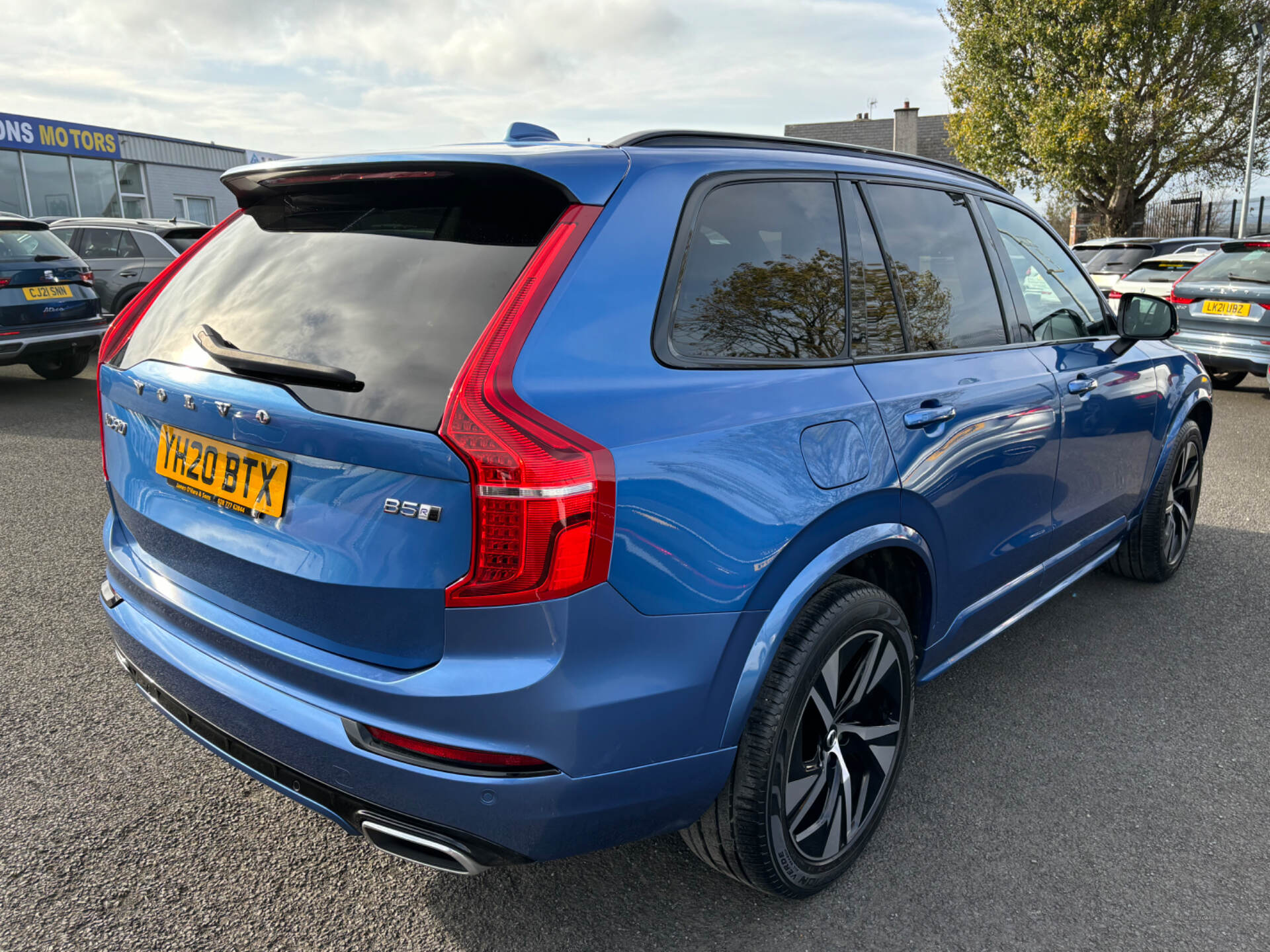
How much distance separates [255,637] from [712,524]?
37.7 inches

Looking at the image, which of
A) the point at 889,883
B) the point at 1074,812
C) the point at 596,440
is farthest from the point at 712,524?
the point at 1074,812

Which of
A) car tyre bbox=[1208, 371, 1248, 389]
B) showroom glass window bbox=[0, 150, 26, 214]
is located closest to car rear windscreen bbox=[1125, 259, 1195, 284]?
→ car tyre bbox=[1208, 371, 1248, 389]

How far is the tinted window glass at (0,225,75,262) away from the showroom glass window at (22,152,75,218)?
1725 centimetres

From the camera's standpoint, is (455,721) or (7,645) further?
(7,645)

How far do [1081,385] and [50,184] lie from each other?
28.0 m

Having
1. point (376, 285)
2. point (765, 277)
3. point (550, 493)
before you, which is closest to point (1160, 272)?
point (765, 277)

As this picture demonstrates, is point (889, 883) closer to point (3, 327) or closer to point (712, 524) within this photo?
point (712, 524)

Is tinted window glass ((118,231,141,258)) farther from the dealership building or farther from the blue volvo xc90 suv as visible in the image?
the blue volvo xc90 suv

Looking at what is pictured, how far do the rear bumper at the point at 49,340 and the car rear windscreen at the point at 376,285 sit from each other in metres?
8.09

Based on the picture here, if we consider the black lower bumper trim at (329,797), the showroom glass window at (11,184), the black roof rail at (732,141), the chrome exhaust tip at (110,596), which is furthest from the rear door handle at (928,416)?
the showroom glass window at (11,184)

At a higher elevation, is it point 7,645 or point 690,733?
point 690,733

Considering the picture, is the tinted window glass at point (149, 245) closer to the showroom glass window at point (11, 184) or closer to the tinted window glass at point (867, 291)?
the tinted window glass at point (867, 291)

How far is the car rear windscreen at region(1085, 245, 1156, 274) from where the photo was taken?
13.9m

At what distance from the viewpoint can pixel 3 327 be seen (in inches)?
342
